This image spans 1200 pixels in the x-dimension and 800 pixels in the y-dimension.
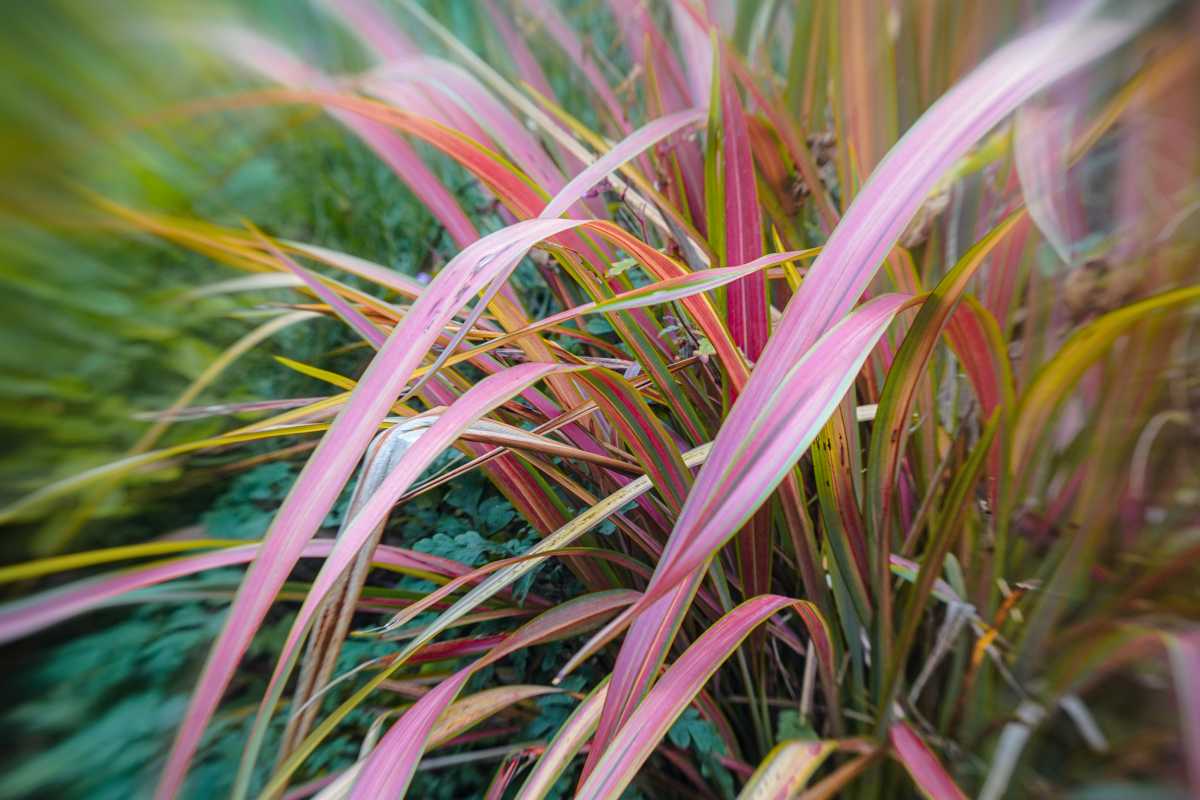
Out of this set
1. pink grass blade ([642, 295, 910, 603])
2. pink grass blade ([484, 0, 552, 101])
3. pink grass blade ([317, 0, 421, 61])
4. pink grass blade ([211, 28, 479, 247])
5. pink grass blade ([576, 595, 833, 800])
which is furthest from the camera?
pink grass blade ([484, 0, 552, 101])

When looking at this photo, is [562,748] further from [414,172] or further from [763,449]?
[414,172]

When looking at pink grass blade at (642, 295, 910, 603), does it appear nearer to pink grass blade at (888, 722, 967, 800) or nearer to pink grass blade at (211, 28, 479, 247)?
pink grass blade at (888, 722, 967, 800)

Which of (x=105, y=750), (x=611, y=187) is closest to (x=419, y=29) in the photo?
(x=611, y=187)

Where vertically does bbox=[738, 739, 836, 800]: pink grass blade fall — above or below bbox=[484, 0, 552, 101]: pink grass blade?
below

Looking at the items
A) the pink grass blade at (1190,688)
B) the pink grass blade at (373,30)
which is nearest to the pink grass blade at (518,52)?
the pink grass blade at (373,30)

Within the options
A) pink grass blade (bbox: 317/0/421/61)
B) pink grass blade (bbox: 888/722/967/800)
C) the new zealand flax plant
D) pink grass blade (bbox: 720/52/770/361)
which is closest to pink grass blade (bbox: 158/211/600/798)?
the new zealand flax plant

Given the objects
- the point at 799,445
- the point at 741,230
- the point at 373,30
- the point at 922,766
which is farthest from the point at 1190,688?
the point at 373,30
